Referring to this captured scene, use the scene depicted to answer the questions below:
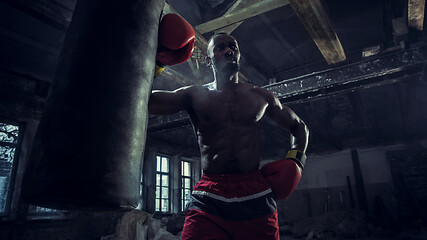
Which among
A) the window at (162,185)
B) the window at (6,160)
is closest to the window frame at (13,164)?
the window at (6,160)

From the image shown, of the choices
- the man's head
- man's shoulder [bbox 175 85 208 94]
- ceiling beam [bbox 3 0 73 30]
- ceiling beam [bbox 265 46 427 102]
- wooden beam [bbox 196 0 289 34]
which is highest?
ceiling beam [bbox 3 0 73 30]

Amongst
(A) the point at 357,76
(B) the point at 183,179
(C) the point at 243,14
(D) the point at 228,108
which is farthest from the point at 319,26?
(B) the point at 183,179

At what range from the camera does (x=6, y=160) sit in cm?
503

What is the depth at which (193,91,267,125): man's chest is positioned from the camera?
1882mm

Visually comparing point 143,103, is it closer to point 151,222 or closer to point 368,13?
point 368,13

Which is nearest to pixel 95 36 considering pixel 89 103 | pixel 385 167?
pixel 89 103

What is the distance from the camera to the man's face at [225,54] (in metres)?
2.11

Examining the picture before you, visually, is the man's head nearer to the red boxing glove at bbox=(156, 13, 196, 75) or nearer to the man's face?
the man's face

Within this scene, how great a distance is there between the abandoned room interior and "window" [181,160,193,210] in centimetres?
7

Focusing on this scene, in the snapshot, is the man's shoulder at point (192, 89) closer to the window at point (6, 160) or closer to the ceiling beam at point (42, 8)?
the ceiling beam at point (42, 8)

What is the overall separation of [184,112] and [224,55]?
268 cm

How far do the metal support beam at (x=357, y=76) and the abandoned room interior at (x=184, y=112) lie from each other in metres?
0.02

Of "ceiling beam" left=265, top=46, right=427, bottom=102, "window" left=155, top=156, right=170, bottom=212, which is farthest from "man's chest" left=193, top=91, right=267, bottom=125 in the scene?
"window" left=155, top=156, right=170, bottom=212

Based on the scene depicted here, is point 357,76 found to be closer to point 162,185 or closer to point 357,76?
point 357,76
